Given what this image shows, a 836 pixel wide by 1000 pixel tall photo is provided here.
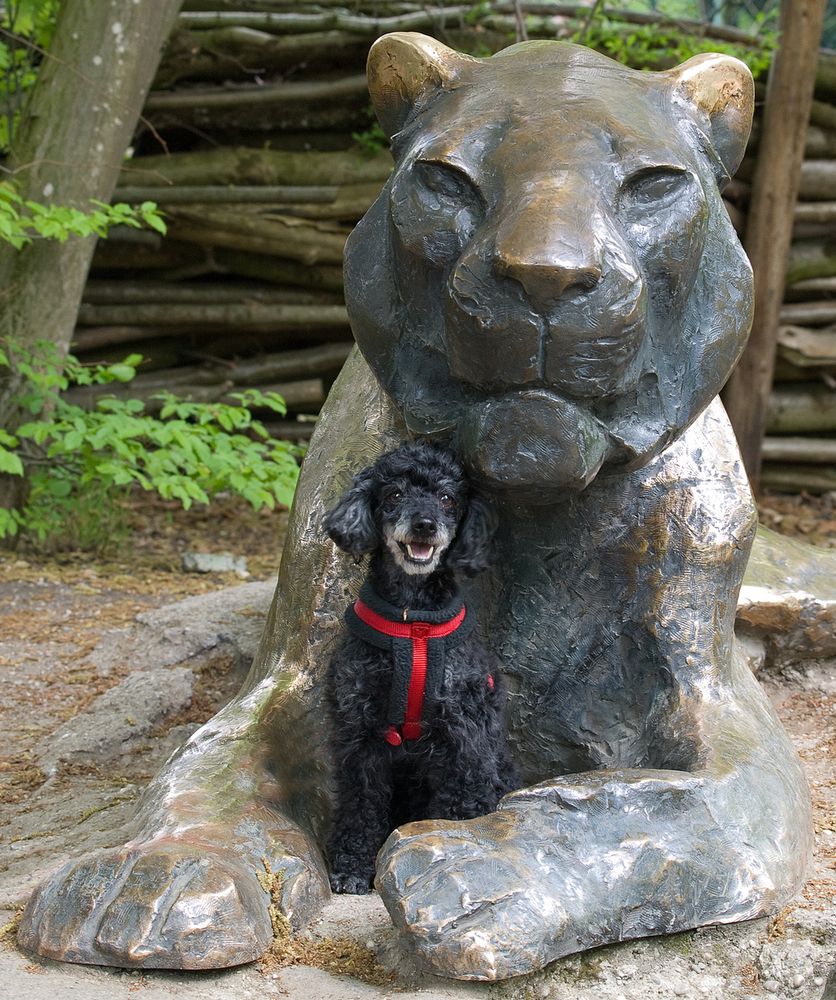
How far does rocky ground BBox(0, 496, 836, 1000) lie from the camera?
2.02m

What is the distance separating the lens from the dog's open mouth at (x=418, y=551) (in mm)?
2277

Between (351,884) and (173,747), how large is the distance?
53.2 inches

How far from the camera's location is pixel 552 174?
1.94 m

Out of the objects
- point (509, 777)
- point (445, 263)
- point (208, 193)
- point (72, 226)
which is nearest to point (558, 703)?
point (509, 777)

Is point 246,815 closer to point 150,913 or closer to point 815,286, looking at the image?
point 150,913

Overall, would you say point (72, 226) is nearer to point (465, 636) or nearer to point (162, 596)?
point (162, 596)

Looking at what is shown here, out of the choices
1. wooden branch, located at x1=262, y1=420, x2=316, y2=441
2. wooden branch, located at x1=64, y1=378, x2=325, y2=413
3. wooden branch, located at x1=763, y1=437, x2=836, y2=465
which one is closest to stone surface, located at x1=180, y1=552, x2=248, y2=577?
wooden branch, located at x1=64, y1=378, x2=325, y2=413

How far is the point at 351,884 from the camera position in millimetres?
2434

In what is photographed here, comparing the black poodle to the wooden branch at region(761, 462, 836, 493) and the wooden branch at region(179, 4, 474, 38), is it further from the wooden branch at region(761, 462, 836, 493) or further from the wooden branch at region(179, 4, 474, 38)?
the wooden branch at region(761, 462, 836, 493)

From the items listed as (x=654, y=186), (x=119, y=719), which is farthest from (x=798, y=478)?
(x=654, y=186)

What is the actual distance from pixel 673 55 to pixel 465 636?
5.40 m

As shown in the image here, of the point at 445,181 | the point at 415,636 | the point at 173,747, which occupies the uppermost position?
the point at 445,181

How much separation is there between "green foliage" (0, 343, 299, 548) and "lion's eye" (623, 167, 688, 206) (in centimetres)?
346

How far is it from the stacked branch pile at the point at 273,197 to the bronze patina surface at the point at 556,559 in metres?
4.88
